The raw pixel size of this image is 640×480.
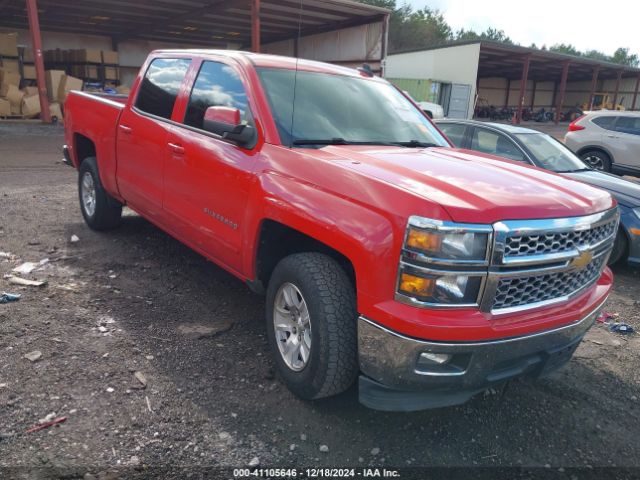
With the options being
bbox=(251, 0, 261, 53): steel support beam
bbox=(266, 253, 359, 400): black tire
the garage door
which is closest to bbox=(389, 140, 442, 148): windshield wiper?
bbox=(266, 253, 359, 400): black tire

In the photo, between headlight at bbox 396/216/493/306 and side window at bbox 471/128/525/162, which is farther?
side window at bbox 471/128/525/162

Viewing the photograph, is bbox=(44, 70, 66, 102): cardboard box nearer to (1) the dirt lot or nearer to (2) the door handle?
(1) the dirt lot

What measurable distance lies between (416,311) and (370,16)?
18492 mm

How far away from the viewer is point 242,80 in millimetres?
3510

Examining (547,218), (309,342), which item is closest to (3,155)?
(309,342)

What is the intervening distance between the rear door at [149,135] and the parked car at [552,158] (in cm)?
420

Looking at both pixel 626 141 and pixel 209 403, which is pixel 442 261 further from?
pixel 626 141

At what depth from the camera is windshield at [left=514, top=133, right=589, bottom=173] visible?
6.35 meters

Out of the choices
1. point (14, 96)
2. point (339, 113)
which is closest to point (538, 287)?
point (339, 113)

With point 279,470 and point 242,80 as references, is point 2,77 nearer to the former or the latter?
point 242,80

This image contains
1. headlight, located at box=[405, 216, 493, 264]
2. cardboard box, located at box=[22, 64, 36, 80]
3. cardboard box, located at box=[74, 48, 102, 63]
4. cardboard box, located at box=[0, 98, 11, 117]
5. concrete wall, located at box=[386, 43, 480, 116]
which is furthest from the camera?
concrete wall, located at box=[386, 43, 480, 116]

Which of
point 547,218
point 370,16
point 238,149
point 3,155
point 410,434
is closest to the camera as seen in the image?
point 547,218

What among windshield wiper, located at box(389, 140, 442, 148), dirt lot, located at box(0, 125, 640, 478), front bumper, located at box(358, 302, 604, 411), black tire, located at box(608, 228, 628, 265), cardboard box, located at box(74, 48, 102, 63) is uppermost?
cardboard box, located at box(74, 48, 102, 63)

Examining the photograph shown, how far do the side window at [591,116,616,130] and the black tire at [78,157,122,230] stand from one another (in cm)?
1156
